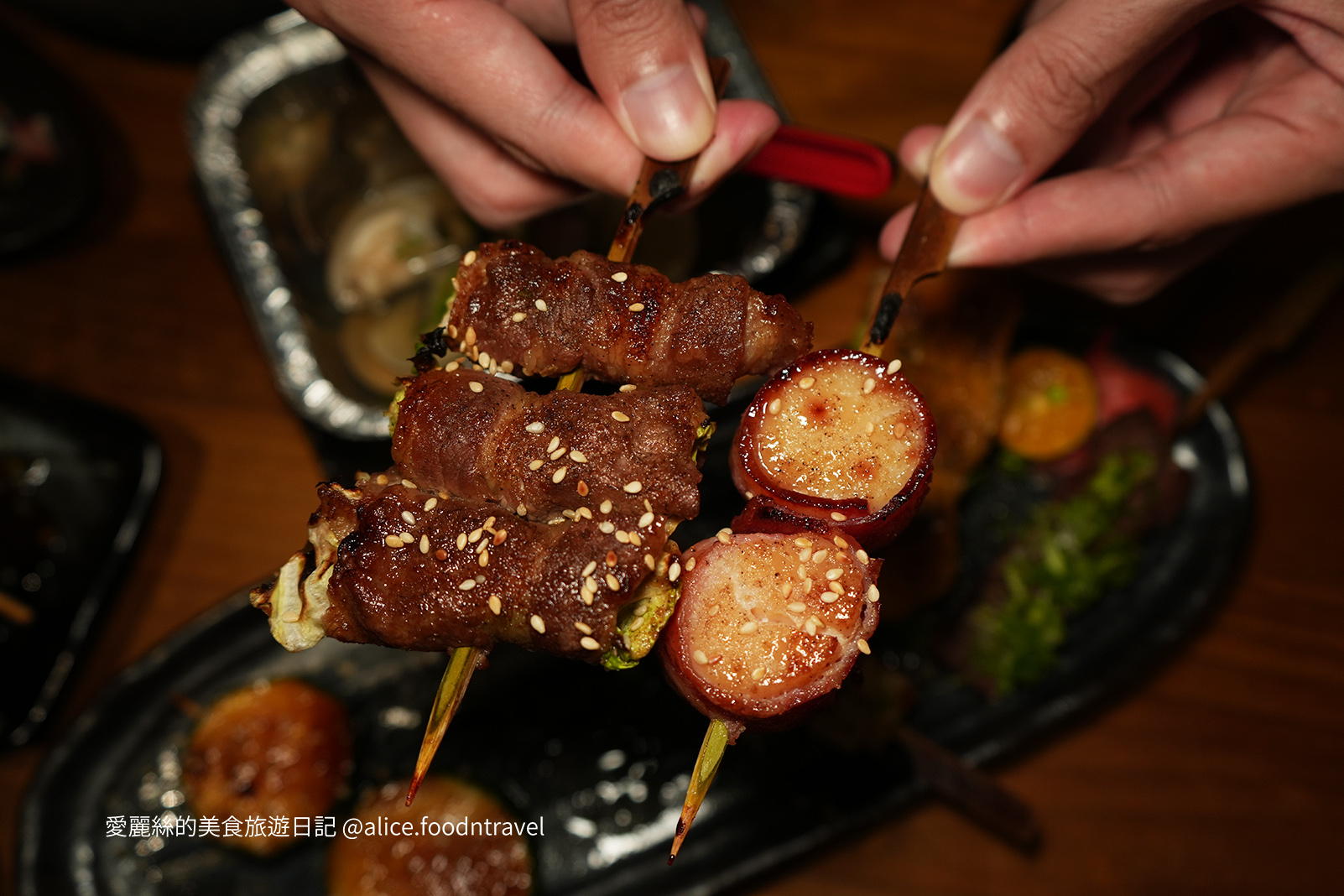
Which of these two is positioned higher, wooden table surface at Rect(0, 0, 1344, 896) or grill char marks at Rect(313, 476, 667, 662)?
grill char marks at Rect(313, 476, 667, 662)

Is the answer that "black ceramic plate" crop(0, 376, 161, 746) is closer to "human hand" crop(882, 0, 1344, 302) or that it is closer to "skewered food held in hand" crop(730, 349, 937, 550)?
"skewered food held in hand" crop(730, 349, 937, 550)

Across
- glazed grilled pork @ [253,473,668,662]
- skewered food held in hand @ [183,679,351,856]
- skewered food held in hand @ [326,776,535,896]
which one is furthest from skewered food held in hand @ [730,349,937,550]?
skewered food held in hand @ [183,679,351,856]

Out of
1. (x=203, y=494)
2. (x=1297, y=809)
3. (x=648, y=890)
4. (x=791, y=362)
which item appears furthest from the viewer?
(x=203, y=494)

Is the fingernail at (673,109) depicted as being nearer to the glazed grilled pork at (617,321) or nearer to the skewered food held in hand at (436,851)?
the glazed grilled pork at (617,321)

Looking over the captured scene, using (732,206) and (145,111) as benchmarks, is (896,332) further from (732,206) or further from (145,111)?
(145,111)

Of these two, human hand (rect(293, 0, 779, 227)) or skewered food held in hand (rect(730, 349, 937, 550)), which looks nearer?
skewered food held in hand (rect(730, 349, 937, 550))

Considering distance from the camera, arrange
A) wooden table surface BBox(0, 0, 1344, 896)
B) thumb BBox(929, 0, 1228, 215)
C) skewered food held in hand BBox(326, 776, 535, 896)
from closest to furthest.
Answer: thumb BBox(929, 0, 1228, 215) < skewered food held in hand BBox(326, 776, 535, 896) < wooden table surface BBox(0, 0, 1344, 896)

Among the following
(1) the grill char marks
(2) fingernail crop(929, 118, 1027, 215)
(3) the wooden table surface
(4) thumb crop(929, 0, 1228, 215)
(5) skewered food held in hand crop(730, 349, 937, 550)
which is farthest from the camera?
(3) the wooden table surface

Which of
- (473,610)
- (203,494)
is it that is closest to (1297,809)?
(473,610)
